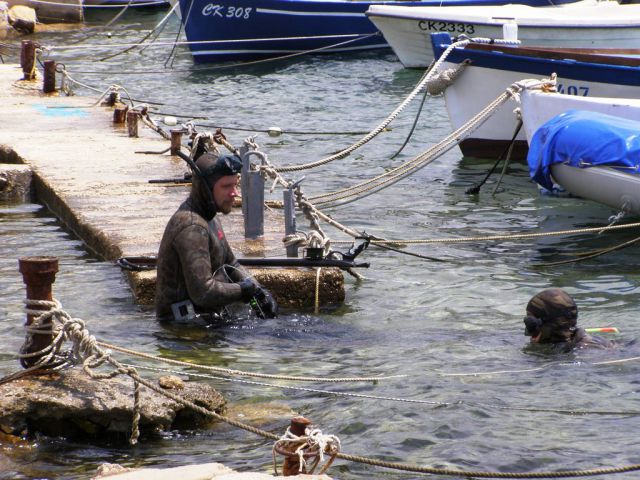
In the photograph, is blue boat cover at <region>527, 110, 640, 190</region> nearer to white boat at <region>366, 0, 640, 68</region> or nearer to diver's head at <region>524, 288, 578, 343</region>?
diver's head at <region>524, 288, 578, 343</region>

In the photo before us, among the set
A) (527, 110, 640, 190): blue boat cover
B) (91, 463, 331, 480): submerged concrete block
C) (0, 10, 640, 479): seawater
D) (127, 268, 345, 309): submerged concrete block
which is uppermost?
(527, 110, 640, 190): blue boat cover

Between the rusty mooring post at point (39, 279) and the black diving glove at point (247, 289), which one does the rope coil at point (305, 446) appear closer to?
the rusty mooring post at point (39, 279)

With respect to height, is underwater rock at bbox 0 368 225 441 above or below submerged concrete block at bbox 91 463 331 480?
below

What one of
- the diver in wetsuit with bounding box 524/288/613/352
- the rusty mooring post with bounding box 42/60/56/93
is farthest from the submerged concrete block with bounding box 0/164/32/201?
the diver in wetsuit with bounding box 524/288/613/352

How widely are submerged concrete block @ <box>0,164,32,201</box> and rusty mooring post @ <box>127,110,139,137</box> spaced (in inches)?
80.5

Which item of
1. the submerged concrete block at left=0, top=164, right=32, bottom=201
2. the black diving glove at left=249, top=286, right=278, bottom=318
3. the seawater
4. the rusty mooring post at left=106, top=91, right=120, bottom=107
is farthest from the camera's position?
the rusty mooring post at left=106, top=91, right=120, bottom=107

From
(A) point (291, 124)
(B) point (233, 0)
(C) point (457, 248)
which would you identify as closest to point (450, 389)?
(C) point (457, 248)

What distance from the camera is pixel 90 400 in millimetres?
5418

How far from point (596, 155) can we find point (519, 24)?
932 centimetres

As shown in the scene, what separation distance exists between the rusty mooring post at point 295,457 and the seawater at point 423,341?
2.19ft

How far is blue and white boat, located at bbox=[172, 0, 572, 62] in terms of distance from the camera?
1038 inches

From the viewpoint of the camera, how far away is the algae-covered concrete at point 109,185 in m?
8.26

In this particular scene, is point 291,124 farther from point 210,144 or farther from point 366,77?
point 210,144

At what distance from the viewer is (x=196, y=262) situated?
7145mm
